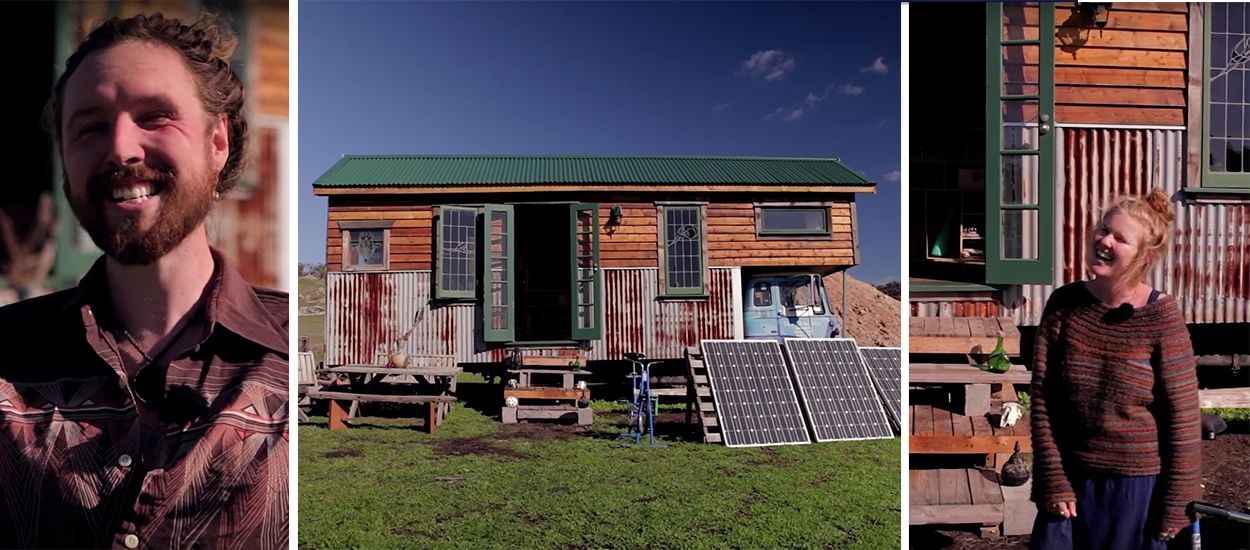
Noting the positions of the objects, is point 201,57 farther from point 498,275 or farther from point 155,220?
point 498,275

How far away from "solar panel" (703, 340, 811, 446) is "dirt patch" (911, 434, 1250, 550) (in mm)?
2230

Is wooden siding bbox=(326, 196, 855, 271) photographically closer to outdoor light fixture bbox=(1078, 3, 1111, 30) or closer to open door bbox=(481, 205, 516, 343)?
open door bbox=(481, 205, 516, 343)

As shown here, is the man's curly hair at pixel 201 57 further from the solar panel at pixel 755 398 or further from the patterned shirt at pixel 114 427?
the solar panel at pixel 755 398

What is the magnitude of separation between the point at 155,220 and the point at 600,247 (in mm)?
3975

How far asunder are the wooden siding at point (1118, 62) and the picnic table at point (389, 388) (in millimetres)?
5930

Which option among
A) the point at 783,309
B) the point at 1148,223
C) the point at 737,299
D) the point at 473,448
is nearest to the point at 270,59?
the point at 1148,223

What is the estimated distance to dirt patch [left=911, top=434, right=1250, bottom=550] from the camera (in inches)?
119

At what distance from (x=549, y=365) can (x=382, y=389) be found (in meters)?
2.08

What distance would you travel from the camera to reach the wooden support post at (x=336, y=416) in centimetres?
693

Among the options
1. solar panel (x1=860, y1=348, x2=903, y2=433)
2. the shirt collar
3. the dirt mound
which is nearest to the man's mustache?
the shirt collar

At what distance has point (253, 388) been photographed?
113 inches

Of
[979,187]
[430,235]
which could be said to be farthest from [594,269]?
[979,187]

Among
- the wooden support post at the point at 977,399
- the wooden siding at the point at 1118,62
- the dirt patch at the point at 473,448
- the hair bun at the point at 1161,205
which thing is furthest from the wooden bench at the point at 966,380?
the dirt patch at the point at 473,448

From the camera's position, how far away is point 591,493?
16.3 feet
